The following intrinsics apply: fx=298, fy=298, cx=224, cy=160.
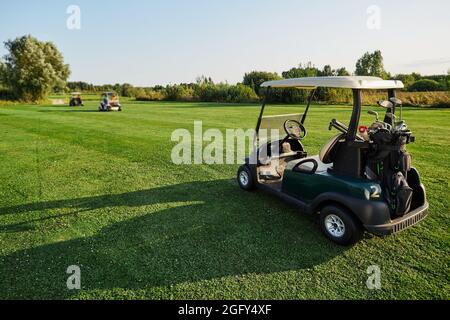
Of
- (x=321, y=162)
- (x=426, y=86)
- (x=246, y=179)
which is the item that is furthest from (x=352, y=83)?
(x=426, y=86)

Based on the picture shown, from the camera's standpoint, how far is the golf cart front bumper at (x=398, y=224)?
3.12m

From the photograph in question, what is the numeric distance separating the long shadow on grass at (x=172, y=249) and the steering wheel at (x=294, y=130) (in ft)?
3.92

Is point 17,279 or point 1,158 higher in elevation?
point 1,158

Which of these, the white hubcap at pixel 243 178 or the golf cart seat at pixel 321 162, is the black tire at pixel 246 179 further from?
the golf cart seat at pixel 321 162

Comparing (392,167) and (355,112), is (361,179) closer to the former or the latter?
(392,167)

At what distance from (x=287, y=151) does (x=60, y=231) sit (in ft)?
11.9

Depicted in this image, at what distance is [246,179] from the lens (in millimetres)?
5070

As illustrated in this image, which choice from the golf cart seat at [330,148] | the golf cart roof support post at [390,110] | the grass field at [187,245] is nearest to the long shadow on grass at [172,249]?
the grass field at [187,245]

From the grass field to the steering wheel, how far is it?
1141 mm

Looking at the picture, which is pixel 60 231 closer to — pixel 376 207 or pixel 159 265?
pixel 159 265
